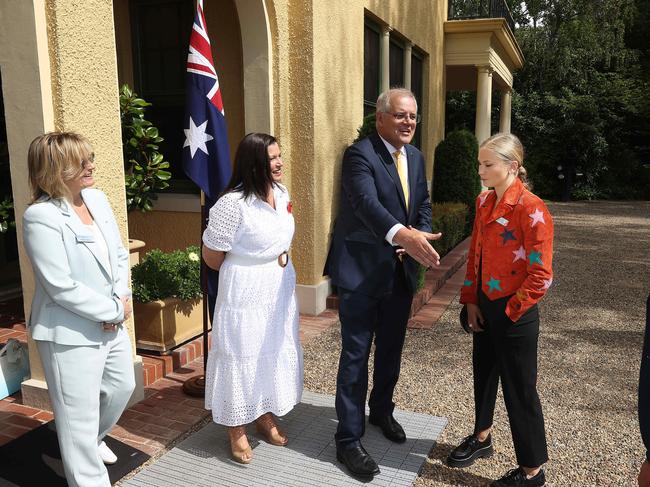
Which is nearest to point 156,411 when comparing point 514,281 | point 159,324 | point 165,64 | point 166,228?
point 159,324

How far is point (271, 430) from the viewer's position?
353 cm

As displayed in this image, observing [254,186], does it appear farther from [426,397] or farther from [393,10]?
[393,10]

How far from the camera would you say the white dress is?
122 inches

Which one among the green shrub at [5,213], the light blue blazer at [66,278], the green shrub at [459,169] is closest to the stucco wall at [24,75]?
the light blue blazer at [66,278]

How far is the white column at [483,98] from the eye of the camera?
1234 centimetres

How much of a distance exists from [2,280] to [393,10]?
21.0 feet

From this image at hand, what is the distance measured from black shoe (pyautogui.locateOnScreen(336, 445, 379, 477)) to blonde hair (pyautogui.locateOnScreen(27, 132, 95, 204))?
6.53 feet

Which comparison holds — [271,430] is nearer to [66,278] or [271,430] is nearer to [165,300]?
[66,278]

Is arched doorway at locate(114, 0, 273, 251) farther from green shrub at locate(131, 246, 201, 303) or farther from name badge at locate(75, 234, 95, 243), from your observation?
name badge at locate(75, 234, 95, 243)

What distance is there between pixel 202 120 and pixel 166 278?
1646mm

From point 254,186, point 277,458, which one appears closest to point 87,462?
point 277,458

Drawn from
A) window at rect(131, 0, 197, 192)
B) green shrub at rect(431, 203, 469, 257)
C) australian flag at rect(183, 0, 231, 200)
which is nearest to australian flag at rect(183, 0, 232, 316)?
australian flag at rect(183, 0, 231, 200)

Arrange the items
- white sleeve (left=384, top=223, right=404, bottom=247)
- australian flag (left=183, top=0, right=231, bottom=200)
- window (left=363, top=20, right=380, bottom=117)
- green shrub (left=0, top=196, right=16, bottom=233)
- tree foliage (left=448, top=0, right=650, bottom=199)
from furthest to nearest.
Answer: tree foliage (left=448, top=0, right=650, bottom=199), window (left=363, top=20, right=380, bottom=117), green shrub (left=0, top=196, right=16, bottom=233), australian flag (left=183, top=0, right=231, bottom=200), white sleeve (left=384, top=223, right=404, bottom=247)

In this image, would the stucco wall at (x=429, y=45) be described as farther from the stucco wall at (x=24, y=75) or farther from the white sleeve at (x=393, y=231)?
the white sleeve at (x=393, y=231)
